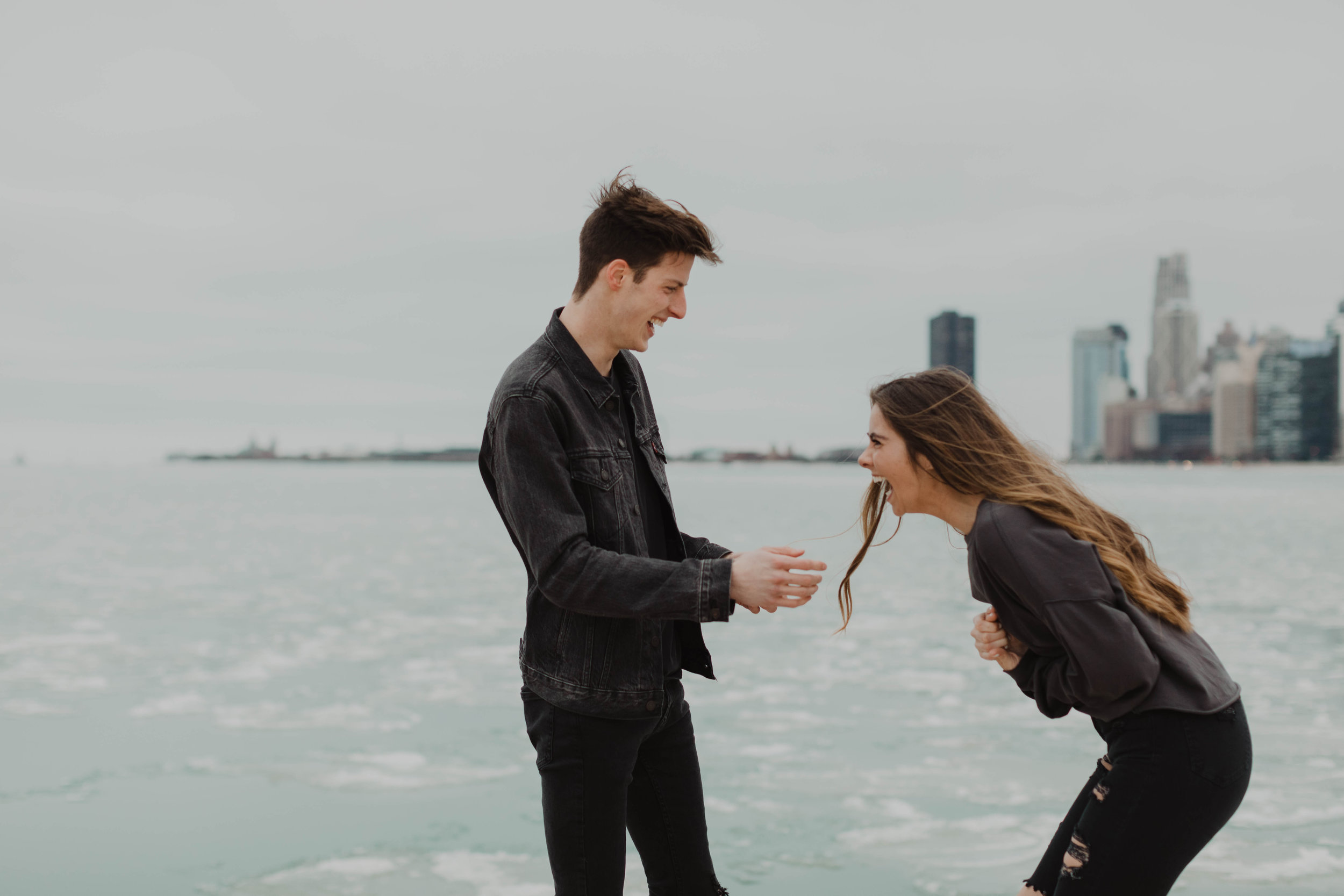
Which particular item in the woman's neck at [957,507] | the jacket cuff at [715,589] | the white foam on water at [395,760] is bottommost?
the white foam on water at [395,760]

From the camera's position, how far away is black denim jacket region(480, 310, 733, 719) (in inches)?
85.4

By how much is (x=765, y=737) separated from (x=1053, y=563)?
602 centimetres

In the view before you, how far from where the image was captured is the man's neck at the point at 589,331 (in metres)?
2.42

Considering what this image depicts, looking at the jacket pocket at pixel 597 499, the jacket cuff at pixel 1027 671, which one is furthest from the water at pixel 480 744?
the jacket pocket at pixel 597 499

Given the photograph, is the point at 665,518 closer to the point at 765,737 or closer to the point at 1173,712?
the point at 1173,712

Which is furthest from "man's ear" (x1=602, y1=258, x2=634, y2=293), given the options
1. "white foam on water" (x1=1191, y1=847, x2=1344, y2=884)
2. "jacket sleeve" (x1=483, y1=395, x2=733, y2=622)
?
"white foam on water" (x1=1191, y1=847, x2=1344, y2=884)

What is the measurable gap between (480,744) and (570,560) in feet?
19.3

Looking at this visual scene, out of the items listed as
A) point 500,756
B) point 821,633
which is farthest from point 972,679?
point 500,756

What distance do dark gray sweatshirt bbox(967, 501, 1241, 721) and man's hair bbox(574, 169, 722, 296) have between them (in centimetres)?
90

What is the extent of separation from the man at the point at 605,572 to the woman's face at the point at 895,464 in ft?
1.20

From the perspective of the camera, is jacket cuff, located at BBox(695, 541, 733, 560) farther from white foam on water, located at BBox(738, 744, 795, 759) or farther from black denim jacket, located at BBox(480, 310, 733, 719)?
white foam on water, located at BBox(738, 744, 795, 759)

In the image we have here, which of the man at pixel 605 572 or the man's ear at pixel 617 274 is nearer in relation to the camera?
the man at pixel 605 572

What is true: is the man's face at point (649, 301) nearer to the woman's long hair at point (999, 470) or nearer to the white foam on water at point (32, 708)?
the woman's long hair at point (999, 470)

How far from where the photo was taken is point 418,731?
26.2 ft
